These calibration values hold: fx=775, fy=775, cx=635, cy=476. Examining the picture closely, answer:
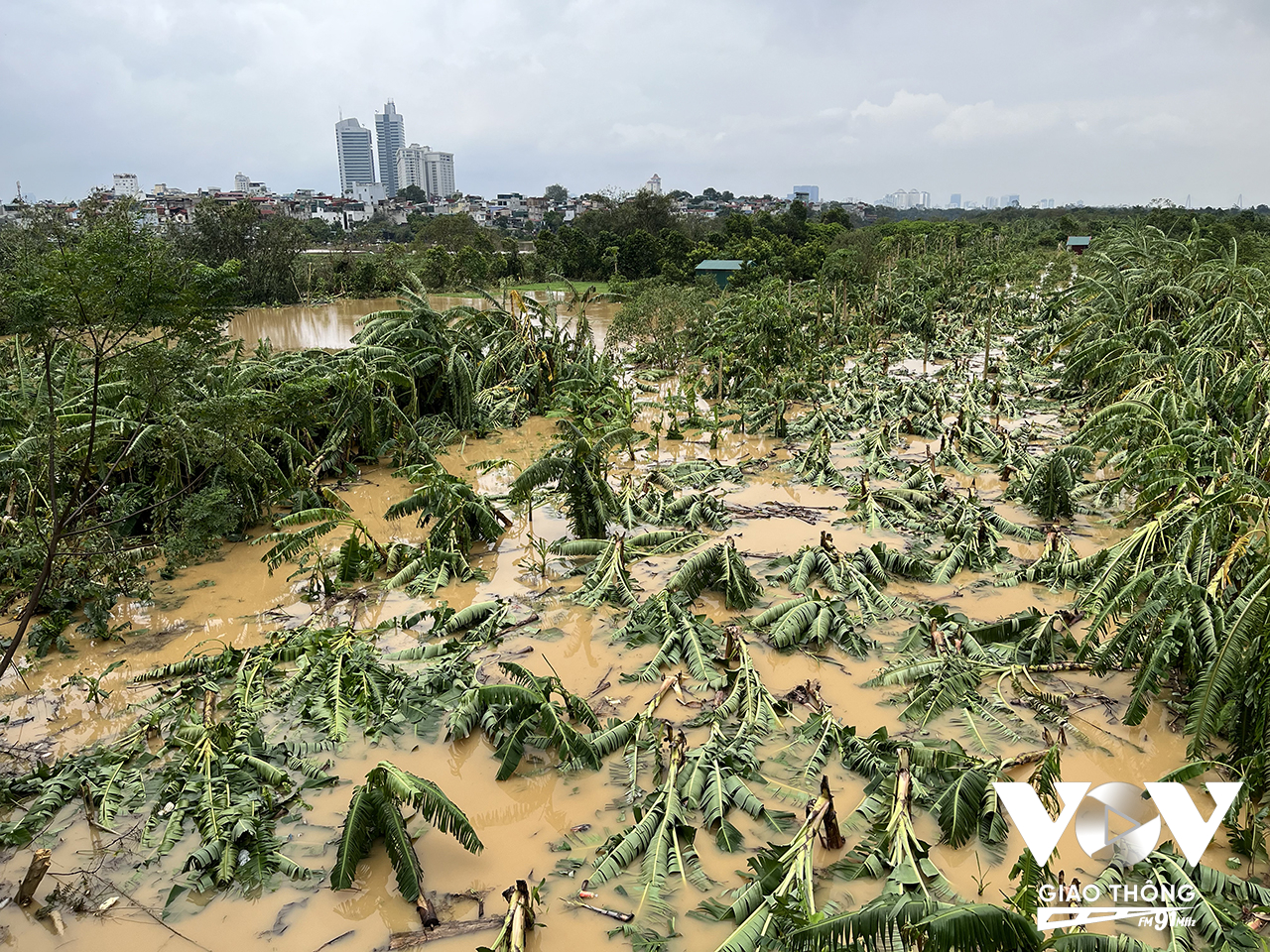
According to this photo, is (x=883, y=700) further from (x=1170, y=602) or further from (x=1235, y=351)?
(x=1235, y=351)

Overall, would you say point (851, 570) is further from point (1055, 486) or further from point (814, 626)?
point (1055, 486)

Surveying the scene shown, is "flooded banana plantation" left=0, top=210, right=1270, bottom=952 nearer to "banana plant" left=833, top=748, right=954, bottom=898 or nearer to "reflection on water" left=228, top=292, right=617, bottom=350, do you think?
"banana plant" left=833, top=748, right=954, bottom=898

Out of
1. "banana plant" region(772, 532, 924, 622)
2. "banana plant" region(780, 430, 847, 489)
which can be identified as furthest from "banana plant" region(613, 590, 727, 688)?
"banana plant" region(780, 430, 847, 489)

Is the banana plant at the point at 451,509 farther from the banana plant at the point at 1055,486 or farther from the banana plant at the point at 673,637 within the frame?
the banana plant at the point at 1055,486

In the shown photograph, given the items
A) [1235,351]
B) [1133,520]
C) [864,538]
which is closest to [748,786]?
[864,538]

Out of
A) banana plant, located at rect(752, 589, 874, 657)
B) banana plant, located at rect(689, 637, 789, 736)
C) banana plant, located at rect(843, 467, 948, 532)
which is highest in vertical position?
banana plant, located at rect(843, 467, 948, 532)

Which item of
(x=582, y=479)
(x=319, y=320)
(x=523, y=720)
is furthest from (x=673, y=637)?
(x=319, y=320)
